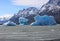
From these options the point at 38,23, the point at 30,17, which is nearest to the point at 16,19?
the point at 30,17

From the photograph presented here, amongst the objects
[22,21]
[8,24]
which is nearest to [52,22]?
[22,21]

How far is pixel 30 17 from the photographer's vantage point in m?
92.5

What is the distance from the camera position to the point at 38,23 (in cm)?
6581

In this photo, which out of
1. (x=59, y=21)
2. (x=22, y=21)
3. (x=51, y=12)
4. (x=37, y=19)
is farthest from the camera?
(x=51, y=12)

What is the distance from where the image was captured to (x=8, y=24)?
71.6 m

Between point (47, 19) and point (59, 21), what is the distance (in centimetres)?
2818

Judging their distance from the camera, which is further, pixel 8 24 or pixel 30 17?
pixel 30 17

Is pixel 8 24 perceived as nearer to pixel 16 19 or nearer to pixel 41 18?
pixel 41 18

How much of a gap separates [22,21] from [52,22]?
800 cm

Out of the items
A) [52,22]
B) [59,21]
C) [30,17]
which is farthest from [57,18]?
[52,22]

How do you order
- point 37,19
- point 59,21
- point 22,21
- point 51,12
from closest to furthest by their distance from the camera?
point 37,19
point 22,21
point 59,21
point 51,12

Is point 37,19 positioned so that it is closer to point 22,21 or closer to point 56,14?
point 22,21

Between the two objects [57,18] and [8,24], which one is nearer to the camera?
[8,24]

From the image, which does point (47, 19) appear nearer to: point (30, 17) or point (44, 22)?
point (44, 22)
